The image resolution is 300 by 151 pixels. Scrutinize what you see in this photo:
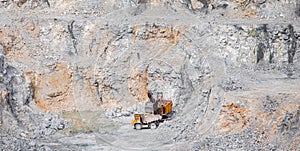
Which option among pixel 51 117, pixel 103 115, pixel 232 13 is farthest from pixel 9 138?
pixel 232 13

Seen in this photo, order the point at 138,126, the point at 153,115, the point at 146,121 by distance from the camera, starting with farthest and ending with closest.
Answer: the point at 153,115 < the point at 138,126 < the point at 146,121

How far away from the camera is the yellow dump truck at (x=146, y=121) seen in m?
18.0

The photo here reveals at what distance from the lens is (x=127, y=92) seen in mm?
20500

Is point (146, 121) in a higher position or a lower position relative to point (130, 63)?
lower

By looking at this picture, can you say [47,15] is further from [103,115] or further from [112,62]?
[103,115]

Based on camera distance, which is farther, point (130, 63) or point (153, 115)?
point (130, 63)

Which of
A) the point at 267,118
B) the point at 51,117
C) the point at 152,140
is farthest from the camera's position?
the point at 51,117

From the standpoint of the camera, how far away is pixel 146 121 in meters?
18.0

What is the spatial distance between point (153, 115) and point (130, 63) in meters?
3.36

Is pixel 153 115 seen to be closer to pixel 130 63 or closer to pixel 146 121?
pixel 146 121

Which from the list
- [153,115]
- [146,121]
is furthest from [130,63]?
[146,121]

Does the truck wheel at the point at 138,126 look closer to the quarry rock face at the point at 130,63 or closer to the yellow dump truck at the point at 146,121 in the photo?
the yellow dump truck at the point at 146,121

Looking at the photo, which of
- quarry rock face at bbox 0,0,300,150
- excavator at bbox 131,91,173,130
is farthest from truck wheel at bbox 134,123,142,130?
quarry rock face at bbox 0,0,300,150

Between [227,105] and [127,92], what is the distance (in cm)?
567
